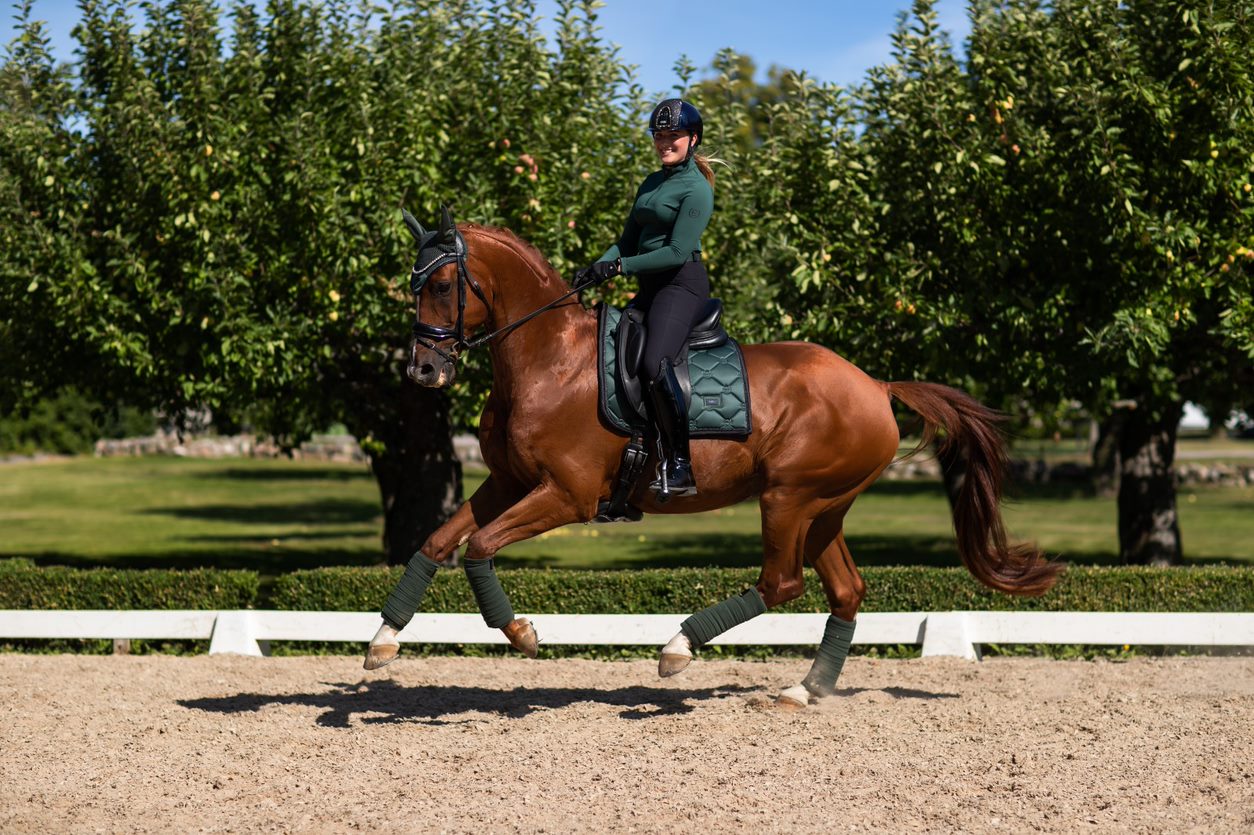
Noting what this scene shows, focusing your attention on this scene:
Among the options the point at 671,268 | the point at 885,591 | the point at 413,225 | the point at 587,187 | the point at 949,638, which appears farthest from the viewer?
the point at 587,187

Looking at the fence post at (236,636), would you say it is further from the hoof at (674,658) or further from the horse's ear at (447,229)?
the horse's ear at (447,229)

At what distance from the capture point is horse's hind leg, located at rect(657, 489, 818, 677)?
7758 mm

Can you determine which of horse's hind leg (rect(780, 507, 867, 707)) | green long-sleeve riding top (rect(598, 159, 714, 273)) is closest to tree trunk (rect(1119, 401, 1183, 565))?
horse's hind leg (rect(780, 507, 867, 707))

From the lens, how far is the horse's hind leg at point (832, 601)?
8352mm

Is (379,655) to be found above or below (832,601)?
below

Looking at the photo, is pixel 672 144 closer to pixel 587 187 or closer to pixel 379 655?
pixel 379 655

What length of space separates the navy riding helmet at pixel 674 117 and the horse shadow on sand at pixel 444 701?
374 cm

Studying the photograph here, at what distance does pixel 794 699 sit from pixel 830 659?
391 mm

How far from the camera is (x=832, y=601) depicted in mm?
8492

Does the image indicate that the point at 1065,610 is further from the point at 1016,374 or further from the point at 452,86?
the point at 452,86

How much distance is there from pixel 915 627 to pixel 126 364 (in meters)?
8.84

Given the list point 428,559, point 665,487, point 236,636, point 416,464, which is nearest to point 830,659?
point 665,487

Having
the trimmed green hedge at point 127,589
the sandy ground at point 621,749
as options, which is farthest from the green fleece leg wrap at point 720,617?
the trimmed green hedge at point 127,589

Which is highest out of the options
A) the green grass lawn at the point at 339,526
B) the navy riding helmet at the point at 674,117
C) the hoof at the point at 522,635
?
the navy riding helmet at the point at 674,117
